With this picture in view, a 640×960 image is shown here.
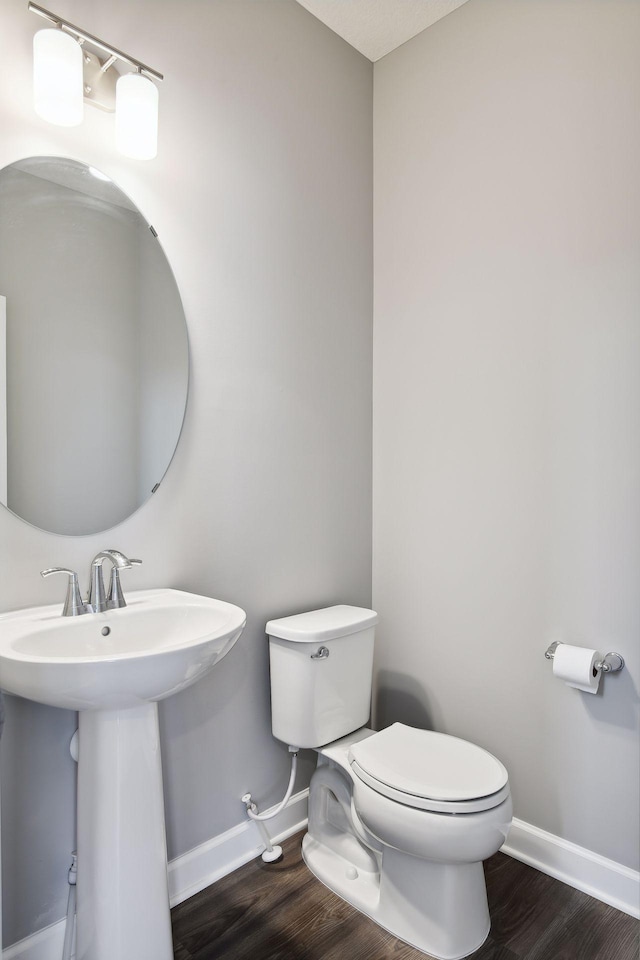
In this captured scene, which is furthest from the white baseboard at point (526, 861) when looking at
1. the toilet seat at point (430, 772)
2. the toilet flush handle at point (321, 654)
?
the toilet flush handle at point (321, 654)

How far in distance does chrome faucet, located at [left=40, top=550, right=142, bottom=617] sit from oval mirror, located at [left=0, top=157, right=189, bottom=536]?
0.10m

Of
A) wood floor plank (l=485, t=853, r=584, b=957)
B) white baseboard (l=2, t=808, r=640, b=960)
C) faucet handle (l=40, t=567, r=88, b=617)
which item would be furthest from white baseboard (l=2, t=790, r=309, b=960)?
faucet handle (l=40, t=567, r=88, b=617)

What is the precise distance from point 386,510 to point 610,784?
108cm

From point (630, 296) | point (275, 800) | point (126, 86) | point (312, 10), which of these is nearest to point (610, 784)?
point (275, 800)

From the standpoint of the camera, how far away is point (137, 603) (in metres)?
1.44

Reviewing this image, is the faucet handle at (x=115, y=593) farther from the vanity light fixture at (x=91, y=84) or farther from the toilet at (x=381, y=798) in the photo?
the vanity light fixture at (x=91, y=84)

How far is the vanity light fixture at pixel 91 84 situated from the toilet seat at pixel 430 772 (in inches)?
64.1

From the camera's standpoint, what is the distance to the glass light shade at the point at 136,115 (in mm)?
1423

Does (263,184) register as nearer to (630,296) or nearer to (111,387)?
(111,387)

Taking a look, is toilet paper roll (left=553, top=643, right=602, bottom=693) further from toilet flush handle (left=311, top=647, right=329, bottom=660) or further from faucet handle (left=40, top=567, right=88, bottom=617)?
faucet handle (left=40, top=567, right=88, bottom=617)

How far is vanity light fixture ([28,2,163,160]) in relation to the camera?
128 cm

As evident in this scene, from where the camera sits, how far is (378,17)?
202 cm

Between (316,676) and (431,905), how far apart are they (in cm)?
61

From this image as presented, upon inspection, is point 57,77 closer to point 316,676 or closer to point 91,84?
point 91,84
